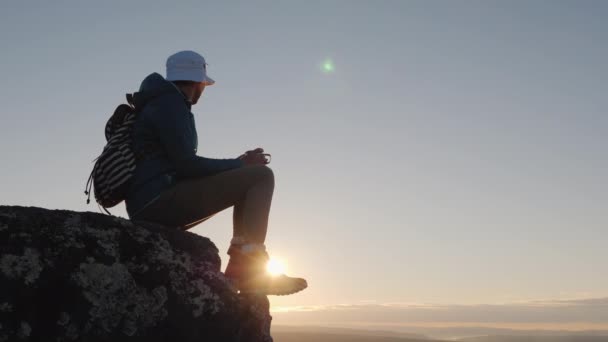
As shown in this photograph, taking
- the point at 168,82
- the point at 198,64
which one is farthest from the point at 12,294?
the point at 198,64

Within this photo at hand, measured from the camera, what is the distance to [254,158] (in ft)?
20.9

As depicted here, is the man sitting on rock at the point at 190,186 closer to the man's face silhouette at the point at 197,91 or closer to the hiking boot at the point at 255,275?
the hiking boot at the point at 255,275

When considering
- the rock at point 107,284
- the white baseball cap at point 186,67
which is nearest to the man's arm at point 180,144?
the white baseball cap at point 186,67

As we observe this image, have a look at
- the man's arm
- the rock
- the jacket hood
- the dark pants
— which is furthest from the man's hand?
the rock

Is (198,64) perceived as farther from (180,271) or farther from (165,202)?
(180,271)

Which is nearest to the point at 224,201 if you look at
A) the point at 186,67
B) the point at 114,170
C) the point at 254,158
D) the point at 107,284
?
the point at 254,158

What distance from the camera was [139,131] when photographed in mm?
5734

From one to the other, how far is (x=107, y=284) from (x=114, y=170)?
53.5 inches

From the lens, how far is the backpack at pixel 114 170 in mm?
5570

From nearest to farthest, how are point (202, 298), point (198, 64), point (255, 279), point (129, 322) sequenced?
point (129, 322), point (202, 298), point (255, 279), point (198, 64)

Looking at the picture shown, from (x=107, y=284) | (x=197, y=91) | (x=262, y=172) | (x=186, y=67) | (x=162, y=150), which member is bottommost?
(x=107, y=284)

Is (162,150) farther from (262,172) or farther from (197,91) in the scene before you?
(262,172)

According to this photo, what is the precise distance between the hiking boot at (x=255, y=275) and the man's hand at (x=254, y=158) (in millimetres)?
879

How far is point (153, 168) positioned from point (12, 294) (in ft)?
5.98
